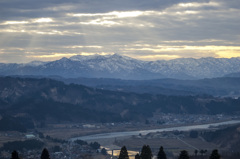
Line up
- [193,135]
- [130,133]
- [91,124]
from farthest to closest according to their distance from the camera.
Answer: [91,124]
[130,133]
[193,135]

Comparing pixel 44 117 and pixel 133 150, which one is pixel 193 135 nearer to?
pixel 133 150

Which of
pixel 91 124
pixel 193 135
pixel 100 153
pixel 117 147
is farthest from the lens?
pixel 91 124

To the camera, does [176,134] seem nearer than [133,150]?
No

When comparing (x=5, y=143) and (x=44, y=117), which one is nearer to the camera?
(x=5, y=143)

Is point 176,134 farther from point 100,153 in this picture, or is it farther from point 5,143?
point 5,143

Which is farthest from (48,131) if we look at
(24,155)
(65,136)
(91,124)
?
(24,155)

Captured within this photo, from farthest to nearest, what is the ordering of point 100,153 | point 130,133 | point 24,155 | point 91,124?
point 91,124 → point 130,133 → point 100,153 → point 24,155

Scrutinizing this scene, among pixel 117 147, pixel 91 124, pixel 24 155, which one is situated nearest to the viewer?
pixel 24 155

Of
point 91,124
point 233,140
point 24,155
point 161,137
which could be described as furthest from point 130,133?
point 24,155
